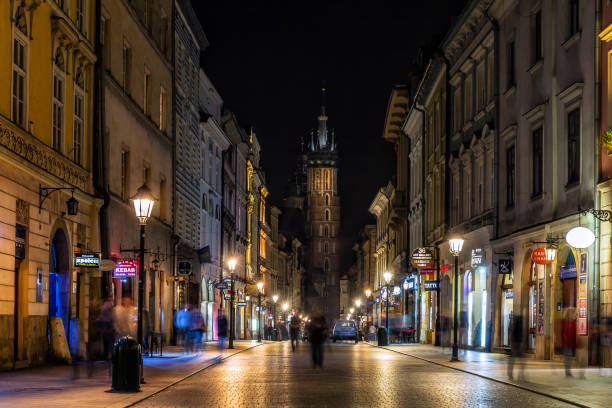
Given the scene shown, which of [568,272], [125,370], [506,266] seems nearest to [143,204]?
[125,370]

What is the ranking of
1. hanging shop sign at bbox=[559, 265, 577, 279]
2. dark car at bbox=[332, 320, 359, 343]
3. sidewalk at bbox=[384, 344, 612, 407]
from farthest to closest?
dark car at bbox=[332, 320, 359, 343] < hanging shop sign at bbox=[559, 265, 577, 279] < sidewalk at bbox=[384, 344, 612, 407]

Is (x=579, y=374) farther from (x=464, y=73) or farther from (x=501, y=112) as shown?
(x=464, y=73)

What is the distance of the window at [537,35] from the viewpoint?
103 ft

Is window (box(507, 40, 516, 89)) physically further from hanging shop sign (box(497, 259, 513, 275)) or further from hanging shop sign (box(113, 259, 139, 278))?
hanging shop sign (box(113, 259, 139, 278))

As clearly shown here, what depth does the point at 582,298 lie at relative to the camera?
2678 cm

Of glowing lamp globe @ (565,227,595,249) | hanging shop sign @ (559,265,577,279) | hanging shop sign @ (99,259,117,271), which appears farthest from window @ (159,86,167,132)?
glowing lamp globe @ (565,227,595,249)

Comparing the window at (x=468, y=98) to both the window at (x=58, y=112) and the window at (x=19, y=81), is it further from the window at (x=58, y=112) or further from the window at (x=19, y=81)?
the window at (x=19, y=81)

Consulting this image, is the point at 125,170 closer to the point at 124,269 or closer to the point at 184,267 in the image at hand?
the point at 124,269

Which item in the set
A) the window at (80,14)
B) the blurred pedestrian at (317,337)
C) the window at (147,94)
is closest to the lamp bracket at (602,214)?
the blurred pedestrian at (317,337)

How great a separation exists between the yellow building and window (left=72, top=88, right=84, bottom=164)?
3 centimetres

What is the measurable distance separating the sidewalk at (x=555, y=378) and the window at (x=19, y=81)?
1192 cm

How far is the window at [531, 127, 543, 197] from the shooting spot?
102 feet

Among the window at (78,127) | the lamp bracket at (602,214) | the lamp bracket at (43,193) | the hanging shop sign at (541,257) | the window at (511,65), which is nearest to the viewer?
the lamp bracket at (43,193)

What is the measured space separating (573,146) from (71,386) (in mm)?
15565
